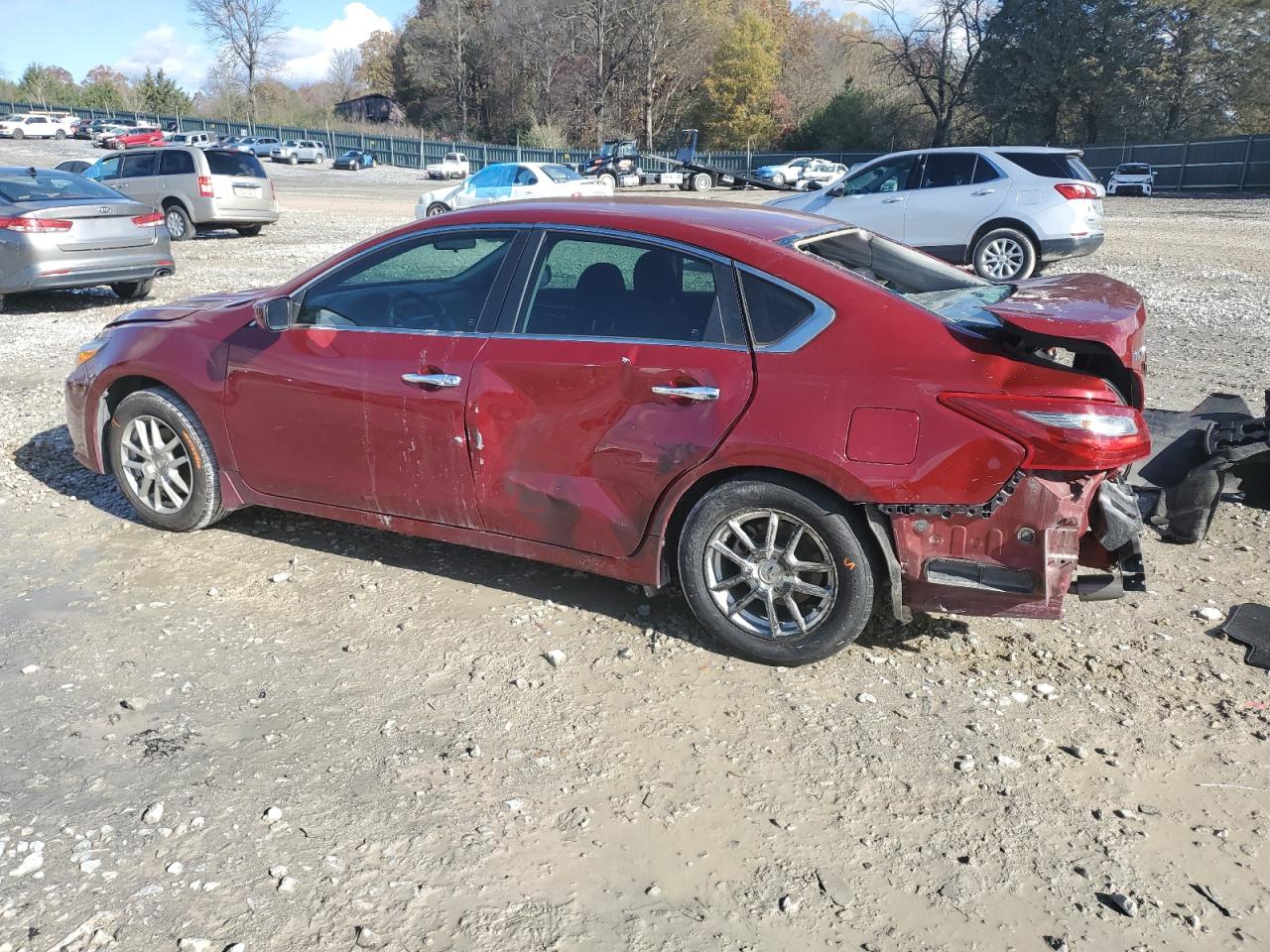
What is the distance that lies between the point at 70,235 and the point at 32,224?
1.24 feet

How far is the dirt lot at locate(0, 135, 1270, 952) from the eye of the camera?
8.74 ft

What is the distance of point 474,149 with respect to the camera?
6262 centimetres

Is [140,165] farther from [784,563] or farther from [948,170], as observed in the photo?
[784,563]

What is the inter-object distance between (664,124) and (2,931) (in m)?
80.9

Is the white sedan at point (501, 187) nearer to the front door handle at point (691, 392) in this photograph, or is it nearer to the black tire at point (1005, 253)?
the black tire at point (1005, 253)

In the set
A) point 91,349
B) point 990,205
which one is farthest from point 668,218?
point 990,205

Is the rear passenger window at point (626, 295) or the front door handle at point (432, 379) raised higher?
the rear passenger window at point (626, 295)

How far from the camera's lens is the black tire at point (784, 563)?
3654 mm

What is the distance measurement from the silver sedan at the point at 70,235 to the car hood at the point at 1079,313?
10065mm

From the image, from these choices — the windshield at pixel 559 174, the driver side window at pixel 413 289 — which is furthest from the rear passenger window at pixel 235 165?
the driver side window at pixel 413 289

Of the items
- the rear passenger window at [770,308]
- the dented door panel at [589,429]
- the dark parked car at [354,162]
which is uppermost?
the dark parked car at [354,162]

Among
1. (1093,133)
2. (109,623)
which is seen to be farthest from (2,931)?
(1093,133)

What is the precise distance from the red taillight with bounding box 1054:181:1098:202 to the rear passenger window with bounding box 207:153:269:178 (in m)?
13.9

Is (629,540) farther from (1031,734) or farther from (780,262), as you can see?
(1031,734)
